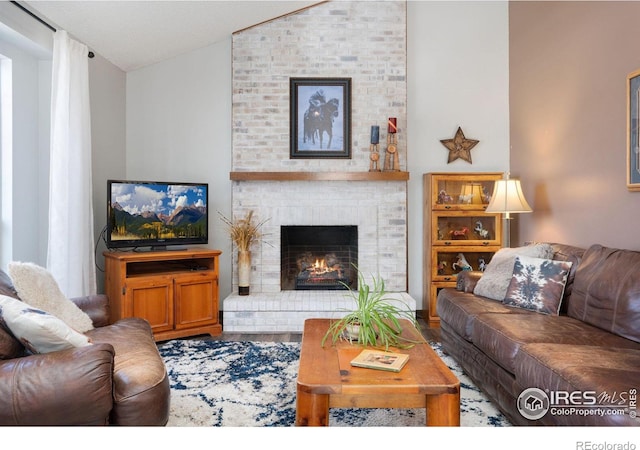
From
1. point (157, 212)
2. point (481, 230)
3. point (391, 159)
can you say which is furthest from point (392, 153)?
point (157, 212)

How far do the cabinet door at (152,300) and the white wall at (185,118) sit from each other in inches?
48.7

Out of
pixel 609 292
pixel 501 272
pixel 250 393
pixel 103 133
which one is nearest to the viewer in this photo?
pixel 609 292

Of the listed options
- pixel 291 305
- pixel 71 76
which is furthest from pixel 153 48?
pixel 291 305

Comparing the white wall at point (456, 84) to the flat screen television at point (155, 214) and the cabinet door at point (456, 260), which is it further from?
the flat screen television at point (155, 214)

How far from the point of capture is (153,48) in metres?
4.20

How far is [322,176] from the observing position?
4.30 metres

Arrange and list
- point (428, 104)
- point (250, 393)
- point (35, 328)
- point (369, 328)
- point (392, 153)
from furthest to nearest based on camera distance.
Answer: point (428, 104) < point (392, 153) < point (250, 393) < point (369, 328) < point (35, 328)

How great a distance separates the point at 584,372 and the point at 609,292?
0.92 metres

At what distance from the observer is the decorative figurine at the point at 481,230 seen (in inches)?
175

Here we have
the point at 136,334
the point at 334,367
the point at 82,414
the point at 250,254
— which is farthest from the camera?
the point at 250,254

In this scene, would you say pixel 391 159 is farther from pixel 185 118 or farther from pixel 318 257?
pixel 185 118

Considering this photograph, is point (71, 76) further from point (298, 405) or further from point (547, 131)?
point (547, 131)

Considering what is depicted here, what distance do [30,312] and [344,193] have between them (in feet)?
10.4

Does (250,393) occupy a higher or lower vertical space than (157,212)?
lower
